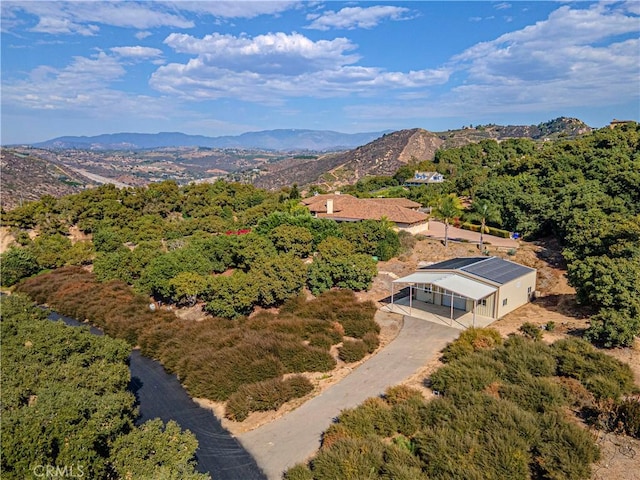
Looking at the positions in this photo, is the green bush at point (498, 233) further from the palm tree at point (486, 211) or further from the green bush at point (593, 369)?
the green bush at point (593, 369)

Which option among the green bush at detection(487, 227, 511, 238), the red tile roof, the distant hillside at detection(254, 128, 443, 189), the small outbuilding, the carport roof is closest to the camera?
the carport roof

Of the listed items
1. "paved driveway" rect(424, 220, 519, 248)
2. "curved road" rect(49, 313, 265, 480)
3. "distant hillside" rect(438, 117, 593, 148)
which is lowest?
"curved road" rect(49, 313, 265, 480)

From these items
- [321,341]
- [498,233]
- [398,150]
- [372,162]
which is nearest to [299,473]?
[321,341]

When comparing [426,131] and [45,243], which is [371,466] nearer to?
[45,243]

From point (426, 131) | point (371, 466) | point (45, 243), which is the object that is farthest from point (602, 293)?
point (426, 131)

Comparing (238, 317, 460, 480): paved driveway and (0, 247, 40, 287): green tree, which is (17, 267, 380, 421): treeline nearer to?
(238, 317, 460, 480): paved driveway

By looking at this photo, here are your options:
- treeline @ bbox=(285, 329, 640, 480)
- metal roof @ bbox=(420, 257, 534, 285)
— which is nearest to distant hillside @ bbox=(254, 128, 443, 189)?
metal roof @ bbox=(420, 257, 534, 285)

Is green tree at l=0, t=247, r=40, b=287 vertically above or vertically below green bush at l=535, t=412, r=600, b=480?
below
